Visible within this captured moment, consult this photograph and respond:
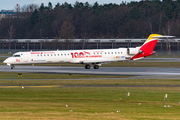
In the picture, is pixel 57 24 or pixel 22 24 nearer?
pixel 57 24

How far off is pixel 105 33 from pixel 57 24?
2659cm

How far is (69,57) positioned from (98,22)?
114m

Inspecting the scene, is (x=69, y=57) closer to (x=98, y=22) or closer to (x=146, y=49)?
(x=146, y=49)

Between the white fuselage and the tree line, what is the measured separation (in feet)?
287

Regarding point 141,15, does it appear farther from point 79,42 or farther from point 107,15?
point 79,42

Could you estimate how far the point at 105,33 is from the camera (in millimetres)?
162000

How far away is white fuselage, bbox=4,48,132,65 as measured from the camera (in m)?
52.7

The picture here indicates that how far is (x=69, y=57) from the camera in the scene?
5344 centimetres

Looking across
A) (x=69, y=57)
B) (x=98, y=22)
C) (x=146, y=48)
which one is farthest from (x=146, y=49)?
(x=98, y=22)

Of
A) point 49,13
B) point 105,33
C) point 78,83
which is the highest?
point 49,13

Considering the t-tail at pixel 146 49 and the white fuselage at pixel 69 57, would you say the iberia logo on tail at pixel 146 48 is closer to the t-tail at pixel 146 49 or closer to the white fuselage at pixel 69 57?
the t-tail at pixel 146 49

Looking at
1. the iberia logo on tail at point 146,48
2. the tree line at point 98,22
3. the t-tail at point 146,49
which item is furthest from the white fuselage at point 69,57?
the tree line at point 98,22

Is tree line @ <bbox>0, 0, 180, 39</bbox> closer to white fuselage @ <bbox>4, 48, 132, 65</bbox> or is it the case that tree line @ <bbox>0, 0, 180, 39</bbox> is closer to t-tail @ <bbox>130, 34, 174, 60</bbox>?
t-tail @ <bbox>130, 34, 174, 60</bbox>

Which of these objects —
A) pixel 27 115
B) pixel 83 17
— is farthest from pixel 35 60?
pixel 83 17
